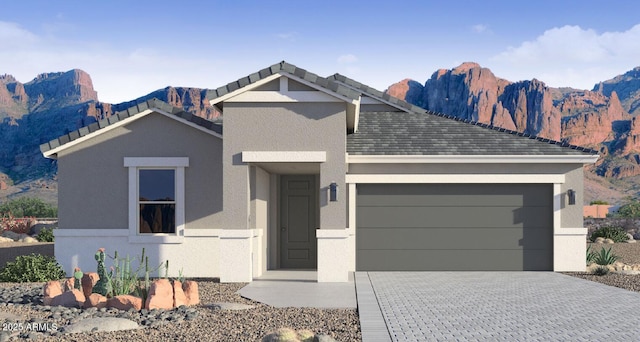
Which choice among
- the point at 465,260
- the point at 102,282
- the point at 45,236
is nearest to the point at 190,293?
the point at 102,282

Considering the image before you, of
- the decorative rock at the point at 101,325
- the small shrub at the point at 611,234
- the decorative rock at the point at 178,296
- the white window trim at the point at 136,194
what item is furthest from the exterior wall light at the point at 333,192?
the small shrub at the point at 611,234

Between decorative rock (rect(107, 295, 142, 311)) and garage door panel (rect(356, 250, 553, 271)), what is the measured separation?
25.8 feet

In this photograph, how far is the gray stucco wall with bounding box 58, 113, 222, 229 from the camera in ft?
56.6

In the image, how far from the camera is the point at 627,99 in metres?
149

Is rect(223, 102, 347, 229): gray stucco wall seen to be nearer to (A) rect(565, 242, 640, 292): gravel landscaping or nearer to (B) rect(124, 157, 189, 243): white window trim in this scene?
(B) rect(124, 157, 189, 243): white window trim

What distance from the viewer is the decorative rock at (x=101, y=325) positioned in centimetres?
952

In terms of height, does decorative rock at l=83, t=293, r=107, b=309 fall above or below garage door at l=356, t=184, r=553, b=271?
below

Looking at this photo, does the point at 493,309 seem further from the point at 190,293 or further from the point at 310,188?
the point at 310,188

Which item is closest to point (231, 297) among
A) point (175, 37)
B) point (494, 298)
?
point (494, 298)

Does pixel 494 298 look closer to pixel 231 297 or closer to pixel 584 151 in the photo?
pixel 231 297

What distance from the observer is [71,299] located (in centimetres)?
1155

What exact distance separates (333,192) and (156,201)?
435 cm

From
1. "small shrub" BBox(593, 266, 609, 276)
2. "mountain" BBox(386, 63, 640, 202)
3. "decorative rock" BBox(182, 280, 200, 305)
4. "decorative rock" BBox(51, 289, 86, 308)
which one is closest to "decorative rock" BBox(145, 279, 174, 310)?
"decorative rock" BBox(182, 280, 200, 305)

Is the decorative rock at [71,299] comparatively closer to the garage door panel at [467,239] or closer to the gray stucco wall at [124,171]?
the gray stucco wall at [124,171]
